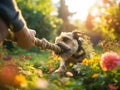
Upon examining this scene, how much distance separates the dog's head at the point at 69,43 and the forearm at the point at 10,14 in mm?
3188

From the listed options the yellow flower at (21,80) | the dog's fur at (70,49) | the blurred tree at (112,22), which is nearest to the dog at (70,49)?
the dog's fur at (70,49)

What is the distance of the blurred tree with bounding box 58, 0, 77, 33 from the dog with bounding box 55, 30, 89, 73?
149 ft

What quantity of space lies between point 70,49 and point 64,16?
47792 millimetres

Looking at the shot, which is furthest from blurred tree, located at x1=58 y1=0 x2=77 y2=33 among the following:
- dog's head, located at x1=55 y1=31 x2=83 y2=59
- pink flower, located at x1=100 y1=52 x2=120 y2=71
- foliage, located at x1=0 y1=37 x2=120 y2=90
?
pink flower, located at x1=100 y1=52 x2=120 y2=71

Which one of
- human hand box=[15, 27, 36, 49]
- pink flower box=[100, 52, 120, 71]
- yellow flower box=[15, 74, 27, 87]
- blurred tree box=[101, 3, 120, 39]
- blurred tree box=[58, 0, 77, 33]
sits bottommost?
yellow flower box=[15, 74, 27, 87]

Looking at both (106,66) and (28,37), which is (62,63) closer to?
(106,66)

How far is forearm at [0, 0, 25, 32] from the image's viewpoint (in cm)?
233

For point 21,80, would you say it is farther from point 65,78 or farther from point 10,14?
point 65,78

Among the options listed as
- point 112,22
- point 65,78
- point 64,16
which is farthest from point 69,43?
point 64,16

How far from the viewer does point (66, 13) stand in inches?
2116

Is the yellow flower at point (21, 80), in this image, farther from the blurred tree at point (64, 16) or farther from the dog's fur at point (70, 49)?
the blurred tree at point (64, 16)

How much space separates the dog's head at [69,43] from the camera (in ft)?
18.7

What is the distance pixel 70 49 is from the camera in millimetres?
5738

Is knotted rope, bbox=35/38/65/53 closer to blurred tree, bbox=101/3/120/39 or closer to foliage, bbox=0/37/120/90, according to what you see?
foliage, bbox=0/37/120/90
